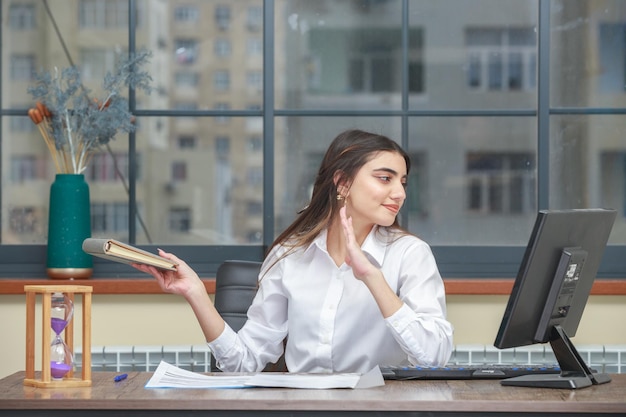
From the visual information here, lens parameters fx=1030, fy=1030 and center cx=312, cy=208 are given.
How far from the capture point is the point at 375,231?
8.59 feet

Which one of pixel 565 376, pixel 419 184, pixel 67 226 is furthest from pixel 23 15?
pixel 565 376

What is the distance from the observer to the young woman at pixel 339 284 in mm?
2461

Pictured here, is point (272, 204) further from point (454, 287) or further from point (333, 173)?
point (333, 173)

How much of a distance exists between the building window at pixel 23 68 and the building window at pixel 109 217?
60 centimetres

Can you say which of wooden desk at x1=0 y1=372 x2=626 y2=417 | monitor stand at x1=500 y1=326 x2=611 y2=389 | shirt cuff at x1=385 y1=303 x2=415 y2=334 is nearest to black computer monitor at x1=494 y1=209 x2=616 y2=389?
monitor stand at x1=500 y1=326 x2=611 y2=389

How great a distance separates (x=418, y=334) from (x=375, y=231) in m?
0.41

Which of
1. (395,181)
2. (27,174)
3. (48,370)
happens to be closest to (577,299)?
(395,181)

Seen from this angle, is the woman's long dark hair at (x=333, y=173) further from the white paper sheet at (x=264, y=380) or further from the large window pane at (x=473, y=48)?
the large window pane at (x=473, y=48)

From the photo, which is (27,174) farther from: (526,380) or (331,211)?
(526,380)

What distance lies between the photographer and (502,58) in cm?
468

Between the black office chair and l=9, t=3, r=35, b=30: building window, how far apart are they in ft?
5.65

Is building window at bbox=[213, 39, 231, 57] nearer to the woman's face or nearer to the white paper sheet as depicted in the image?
the woman's face

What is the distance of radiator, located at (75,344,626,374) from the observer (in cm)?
348

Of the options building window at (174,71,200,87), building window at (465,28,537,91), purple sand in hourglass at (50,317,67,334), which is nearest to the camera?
purple sand in hourglass at (50,317,67,334)
